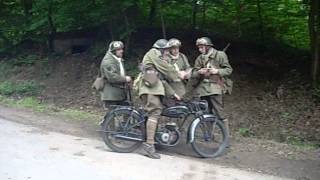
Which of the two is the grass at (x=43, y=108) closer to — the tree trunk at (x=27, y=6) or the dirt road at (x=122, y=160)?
the dirt road at (x=122, y=160)

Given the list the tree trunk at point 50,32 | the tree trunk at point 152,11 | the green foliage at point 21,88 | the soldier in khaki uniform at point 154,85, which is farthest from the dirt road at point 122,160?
the tree trunk at point 50,32

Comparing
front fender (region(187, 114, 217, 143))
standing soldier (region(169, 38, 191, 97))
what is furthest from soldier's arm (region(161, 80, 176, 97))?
front fender (region(187, 114, 217, 143))

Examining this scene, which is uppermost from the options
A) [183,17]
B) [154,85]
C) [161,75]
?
[183,17]

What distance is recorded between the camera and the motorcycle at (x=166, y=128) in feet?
29.5

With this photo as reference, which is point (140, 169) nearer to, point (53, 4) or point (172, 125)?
point (172, 125)

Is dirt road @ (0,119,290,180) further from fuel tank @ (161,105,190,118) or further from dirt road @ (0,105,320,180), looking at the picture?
fuel tank @ (161,105,190,118)

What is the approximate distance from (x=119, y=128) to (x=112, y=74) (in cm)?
92

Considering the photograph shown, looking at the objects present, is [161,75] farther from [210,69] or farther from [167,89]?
[210,69]

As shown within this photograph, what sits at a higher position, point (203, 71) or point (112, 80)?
point (203, 71)

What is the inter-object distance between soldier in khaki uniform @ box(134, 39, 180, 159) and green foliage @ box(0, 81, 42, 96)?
696cm

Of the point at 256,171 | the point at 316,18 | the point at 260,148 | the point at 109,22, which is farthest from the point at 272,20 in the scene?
the point at 256,171

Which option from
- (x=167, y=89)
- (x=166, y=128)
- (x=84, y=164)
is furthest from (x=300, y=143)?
(x=84, y=164)

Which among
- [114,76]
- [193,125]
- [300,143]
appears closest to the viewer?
[193,125]

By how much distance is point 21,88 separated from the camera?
15414 millimetres
